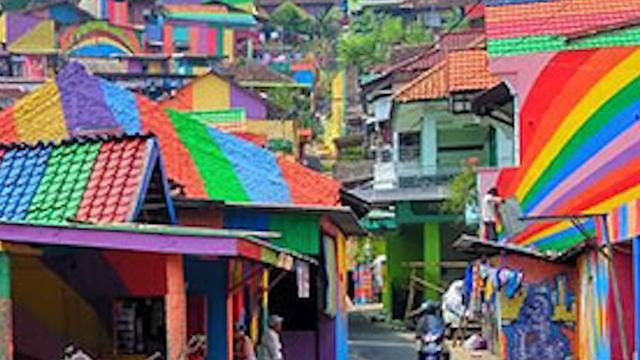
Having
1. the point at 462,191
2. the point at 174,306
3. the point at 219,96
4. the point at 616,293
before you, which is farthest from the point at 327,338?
the point at 219,96

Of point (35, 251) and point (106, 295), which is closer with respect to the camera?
point (35, 251)

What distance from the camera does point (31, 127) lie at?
16.8m

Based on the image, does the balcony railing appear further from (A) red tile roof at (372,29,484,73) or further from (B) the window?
(B) the window

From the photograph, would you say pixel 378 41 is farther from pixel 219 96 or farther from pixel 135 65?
pixel 219 96

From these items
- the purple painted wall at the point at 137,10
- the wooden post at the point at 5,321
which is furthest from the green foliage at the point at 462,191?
the purple painted wall at the point at 137,10

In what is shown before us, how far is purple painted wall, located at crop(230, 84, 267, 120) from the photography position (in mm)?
47781

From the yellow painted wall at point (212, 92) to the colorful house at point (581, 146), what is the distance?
2172 centimetres

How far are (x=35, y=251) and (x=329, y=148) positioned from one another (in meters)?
56.8

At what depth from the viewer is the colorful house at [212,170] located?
16672 mm

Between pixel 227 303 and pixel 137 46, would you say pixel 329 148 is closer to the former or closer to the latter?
pixel 137 46

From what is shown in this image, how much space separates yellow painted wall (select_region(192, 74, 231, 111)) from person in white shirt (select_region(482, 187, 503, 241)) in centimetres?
2241

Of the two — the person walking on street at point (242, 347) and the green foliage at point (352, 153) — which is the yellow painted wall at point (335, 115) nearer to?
the green foliage at point (352, 153)

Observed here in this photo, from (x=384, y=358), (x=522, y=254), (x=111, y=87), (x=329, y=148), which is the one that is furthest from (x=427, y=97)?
(x=329, y=148)

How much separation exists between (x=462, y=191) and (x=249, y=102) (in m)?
18.0
